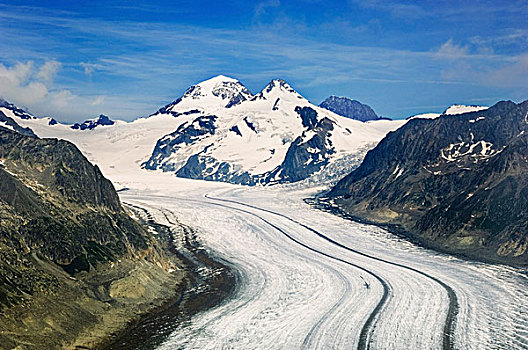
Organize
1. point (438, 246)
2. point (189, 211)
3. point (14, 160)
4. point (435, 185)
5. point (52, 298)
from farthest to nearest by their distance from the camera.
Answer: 1. point (189, 211)
2. point (435, 185)
3. point (438, 246)
4. point (14, 160)
5. point (52, 298)

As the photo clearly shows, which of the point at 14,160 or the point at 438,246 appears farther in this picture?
the point at 438,246

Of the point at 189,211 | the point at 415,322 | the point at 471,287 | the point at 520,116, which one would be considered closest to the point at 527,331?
the point at 415,322

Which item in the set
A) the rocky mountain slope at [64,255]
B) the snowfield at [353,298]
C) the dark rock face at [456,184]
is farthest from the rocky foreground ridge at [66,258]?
the dark rock face at [456,184]

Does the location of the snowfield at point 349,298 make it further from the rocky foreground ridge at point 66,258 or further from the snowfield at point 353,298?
the rocky foreground ridge at point 66,258

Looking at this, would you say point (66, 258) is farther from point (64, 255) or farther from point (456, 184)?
point (456, 184)

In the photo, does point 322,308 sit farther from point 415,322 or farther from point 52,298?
point 52,298

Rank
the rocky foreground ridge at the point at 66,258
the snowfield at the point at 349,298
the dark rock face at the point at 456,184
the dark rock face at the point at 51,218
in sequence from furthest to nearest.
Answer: the dark rock face at the point at 456,184 → the dark rock face at the point at 51,218 → the snowfield at the point at 349,298 → the rocky foreground ridge at the point at 66,258

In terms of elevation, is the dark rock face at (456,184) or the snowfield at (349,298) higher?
the dark rock face at (456,184)
